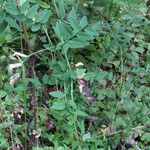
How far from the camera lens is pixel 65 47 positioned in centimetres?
174

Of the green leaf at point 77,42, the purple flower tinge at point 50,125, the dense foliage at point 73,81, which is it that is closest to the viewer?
the green leaf at point 77,42

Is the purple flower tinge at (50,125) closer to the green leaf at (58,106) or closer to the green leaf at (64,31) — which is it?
the green leaf at (58,106)

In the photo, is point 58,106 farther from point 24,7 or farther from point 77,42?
point 24,7

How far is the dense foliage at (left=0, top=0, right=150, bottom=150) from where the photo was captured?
1.79 metres

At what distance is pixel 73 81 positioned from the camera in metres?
1.91

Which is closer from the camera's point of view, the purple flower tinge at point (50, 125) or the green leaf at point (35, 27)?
the green leaf at point (35, 27)

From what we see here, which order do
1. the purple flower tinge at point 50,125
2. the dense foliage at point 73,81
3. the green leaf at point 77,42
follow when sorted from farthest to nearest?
the purple flower tinge at point 50,125
the dense foliage at point 73,81
the green leaf at point 77,42

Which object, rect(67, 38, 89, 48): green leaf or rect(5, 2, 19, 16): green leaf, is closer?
rect(67, 38, 89, 48): green leaf

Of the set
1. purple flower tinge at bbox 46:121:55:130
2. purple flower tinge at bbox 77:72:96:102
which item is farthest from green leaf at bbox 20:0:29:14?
purple flower tinge at bbox 46:121:55:130

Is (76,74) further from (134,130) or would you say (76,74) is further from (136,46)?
(136,46)

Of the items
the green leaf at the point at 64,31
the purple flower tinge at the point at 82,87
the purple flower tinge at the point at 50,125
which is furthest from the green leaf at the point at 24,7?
the purple flower tinge at the point at 50,125

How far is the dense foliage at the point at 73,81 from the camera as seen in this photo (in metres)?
1.79

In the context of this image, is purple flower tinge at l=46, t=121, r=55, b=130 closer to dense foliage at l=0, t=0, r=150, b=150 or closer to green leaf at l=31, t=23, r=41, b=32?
dense foliage at l=0, t=0, r=150, b=150

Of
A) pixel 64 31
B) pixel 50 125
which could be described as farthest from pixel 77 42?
→ pixel 50 125
